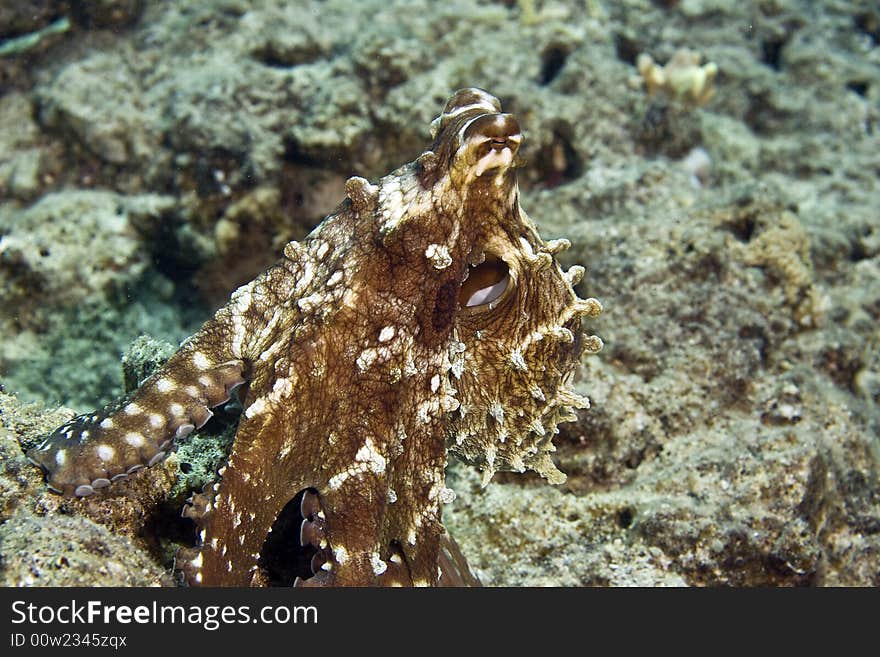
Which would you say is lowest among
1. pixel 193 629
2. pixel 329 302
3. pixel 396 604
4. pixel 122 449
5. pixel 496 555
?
pixel 496 555

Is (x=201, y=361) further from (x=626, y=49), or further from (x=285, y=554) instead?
(x=626, y=49)

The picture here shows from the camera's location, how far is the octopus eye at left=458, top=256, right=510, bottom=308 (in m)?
2.54

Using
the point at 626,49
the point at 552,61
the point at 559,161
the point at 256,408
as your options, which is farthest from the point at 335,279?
the point at 626,49

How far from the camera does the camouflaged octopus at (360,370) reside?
2240 millimetres

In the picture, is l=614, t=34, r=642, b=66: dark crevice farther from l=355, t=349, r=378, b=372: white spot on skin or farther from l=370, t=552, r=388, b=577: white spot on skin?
l=370, t=552, r=388, b=577: white spot on skin

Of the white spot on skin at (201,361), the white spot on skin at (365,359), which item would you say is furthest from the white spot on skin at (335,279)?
the white spot on skin at (201,361)

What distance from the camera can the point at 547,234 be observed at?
5074 millimetres

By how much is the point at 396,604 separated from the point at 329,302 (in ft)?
3.75

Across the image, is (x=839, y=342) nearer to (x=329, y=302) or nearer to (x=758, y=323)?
(x=758, y=323)

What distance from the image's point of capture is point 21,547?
6.27 ft

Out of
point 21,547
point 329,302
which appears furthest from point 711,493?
point 21,547

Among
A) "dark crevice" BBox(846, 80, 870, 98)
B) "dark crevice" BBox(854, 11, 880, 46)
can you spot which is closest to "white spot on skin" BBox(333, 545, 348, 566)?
"dark crevice" BBox(846, 80, 870, 98)

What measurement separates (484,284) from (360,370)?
63 cm

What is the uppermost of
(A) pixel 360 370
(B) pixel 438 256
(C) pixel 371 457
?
(B) pixel 438 256
